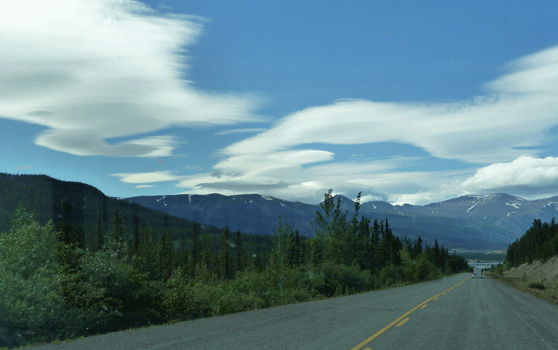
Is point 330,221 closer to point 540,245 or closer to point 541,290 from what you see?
point 541,290

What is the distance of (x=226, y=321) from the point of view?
13.9m

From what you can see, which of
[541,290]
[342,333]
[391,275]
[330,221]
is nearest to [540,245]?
[391,275]

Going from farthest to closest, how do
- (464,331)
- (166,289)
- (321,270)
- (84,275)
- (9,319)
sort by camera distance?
A: (321,270) → (166,289) → (84,275) → (464,331) → (9,319)

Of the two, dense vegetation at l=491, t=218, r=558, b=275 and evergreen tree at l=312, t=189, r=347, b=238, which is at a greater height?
evergreen tree at l=312, t=189, r=347, b=238

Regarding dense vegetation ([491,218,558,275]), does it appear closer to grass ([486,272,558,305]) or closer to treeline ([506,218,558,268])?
treeline ([506,218,558,268])

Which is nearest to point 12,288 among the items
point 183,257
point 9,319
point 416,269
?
point 9,319

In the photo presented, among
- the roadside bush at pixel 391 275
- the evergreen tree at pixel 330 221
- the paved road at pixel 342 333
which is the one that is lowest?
the roadside bush at pixel 391 275

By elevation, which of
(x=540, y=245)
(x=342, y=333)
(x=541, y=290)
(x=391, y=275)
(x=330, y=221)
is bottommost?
(x=391, y=275)

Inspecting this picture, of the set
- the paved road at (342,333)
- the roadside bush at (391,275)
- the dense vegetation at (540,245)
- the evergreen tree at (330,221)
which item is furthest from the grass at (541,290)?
the dense vegetation at (540,245)

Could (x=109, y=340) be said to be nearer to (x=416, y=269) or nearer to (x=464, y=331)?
(x=464, y=331)

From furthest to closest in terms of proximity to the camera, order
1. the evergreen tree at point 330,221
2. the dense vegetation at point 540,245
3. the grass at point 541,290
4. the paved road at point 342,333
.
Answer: the dense vegetation at point 540,245, the evergreen tree at point 330,221, the grass at point 541,290, the paved road at point 342,333

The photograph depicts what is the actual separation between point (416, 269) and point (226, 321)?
68.7 metres

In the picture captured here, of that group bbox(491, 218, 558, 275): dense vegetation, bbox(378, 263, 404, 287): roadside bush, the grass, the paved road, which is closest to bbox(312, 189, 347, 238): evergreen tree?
bbox(378, 263, 404, 287): roadside bush

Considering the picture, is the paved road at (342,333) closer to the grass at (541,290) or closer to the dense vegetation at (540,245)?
the grass at (541,290)
